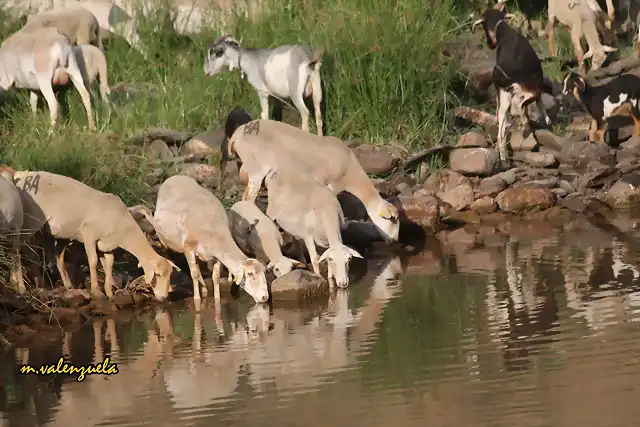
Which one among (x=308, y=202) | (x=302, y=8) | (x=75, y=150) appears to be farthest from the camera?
(x=302, y=8)

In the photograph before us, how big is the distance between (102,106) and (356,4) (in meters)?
3.35

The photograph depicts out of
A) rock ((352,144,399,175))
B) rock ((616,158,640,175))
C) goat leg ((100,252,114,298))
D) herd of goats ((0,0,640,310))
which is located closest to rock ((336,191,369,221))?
herd of goats ((0,0,640,310))

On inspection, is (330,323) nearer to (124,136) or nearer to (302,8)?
(124,136)

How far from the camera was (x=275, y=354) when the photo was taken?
8.33 meters

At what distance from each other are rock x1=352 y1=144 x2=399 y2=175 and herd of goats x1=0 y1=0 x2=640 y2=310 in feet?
2.01

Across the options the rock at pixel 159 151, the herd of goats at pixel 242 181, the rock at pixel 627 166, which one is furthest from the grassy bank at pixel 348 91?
the rock at pixel 627 166

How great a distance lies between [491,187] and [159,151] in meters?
3.36

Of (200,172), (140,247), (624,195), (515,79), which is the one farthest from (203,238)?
(515,79)

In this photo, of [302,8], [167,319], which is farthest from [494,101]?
[167,319]

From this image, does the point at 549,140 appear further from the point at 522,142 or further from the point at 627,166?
the point at 627,166

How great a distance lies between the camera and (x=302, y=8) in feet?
54.0

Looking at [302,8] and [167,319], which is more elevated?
[302,8]

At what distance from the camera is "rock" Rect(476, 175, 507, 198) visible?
42.8 feet

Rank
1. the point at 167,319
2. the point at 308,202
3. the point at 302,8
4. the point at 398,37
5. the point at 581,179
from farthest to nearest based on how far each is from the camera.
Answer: the point at 302,8 < the point at 398,37 < the point at 581,179 < the point at 308,202 < the point at 167,319
